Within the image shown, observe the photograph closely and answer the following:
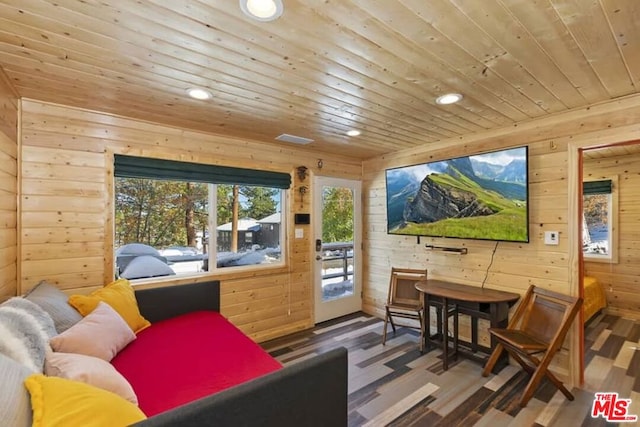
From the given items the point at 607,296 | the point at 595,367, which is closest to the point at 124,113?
the point at 595,367

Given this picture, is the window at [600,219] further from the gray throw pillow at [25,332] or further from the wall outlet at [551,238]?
the gray throw pillow at [25,332]

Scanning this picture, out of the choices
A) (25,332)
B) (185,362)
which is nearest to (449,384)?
(185,362)

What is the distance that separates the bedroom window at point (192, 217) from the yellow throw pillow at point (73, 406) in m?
2.03

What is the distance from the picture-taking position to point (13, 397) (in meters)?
0.87

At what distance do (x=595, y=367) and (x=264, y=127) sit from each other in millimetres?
3922

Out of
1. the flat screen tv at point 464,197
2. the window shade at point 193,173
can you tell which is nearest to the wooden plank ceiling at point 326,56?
the window shade at point 193,173

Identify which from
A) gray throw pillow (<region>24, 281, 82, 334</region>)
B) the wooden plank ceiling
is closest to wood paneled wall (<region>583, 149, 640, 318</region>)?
the wooden plank ceiling

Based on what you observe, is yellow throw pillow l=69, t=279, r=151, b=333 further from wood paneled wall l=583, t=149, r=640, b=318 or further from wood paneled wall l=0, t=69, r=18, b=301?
wood paneled wall l=583, t=149, r=640, b=318

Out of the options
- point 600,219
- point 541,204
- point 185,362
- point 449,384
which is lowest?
point 449,384

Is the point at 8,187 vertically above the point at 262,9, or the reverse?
the point at 262,9

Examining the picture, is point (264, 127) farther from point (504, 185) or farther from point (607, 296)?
point (607, 296)

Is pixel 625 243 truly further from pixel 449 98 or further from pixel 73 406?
pixel 73 406

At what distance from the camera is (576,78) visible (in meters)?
1.98

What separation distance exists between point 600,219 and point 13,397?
6241 mm
